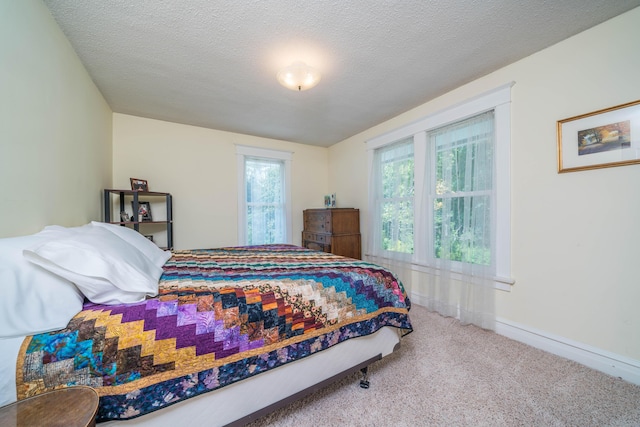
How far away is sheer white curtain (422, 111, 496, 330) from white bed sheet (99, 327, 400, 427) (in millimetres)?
1345

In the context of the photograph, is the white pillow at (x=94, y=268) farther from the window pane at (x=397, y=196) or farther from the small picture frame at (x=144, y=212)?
the window pane at (x=397, y=196)

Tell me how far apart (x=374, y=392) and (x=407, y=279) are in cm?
177

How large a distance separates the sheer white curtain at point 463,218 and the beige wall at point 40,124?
10.7ft

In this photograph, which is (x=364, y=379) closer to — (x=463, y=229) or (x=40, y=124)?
(x=463, y=229)

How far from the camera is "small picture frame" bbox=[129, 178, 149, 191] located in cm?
282

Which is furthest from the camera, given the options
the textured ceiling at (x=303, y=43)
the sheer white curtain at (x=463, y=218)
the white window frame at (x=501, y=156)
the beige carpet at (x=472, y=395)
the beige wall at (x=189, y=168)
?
the beige wall at (x=189, y=168)

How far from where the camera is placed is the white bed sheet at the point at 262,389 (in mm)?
964

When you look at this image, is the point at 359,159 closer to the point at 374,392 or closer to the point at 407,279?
the point at 407,279

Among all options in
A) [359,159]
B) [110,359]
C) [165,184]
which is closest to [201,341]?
[110,359]

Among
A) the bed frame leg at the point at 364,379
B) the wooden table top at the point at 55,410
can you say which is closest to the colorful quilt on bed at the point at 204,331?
the wooden table top at the point at 55,410

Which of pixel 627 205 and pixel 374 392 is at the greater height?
pixel 627 205

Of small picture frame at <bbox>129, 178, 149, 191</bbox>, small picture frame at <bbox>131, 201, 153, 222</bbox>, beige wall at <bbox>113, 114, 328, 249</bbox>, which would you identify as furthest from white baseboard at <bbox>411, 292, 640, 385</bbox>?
small picture frame at <bbox>129, 178, 149, 191</bbox>

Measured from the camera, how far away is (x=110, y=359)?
2.83 feet

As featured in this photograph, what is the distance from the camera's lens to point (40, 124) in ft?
4.53
